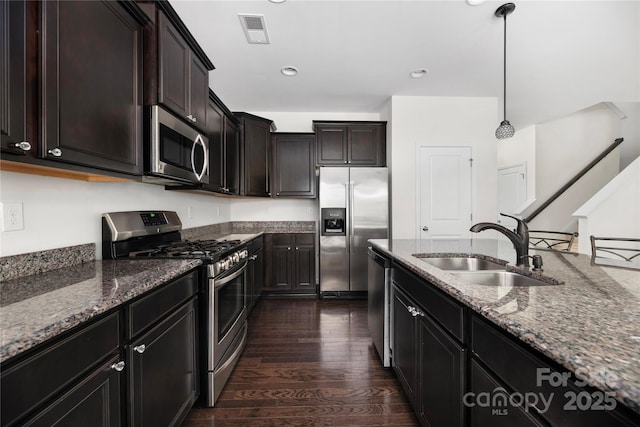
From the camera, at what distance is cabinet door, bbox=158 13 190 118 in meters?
1.63

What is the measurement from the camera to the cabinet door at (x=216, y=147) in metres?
2.71

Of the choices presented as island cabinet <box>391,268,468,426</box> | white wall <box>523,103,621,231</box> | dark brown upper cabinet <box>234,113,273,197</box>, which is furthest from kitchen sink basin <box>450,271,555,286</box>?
white wall <box>523,103,621,231</box>

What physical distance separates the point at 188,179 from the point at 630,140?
7437 mm

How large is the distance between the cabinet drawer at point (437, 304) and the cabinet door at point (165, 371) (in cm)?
128

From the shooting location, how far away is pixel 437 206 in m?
3.97

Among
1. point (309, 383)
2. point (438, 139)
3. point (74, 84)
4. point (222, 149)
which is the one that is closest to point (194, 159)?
point (74, 84)

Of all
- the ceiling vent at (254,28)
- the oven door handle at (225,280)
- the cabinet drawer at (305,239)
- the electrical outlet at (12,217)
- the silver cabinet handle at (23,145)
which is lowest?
the oven door handle at (225,280)

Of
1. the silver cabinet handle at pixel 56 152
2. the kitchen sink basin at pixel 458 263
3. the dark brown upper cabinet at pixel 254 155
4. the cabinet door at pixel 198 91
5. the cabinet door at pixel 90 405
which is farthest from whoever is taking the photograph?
the dark brown upper cabinet at pixel 254 155

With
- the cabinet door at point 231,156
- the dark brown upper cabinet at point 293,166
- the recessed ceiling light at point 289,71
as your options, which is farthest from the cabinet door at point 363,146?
the cabinet door at point 231,156

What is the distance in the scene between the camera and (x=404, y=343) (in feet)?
5.84

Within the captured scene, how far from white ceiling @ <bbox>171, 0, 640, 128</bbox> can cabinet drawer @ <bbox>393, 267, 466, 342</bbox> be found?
2054 mm

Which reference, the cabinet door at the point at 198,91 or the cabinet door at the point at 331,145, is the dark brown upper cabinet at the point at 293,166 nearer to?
the cabinet door at the point at 331,145

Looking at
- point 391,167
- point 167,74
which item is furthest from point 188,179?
point 391,167

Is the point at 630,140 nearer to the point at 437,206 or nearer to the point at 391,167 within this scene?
the point at 437,206
